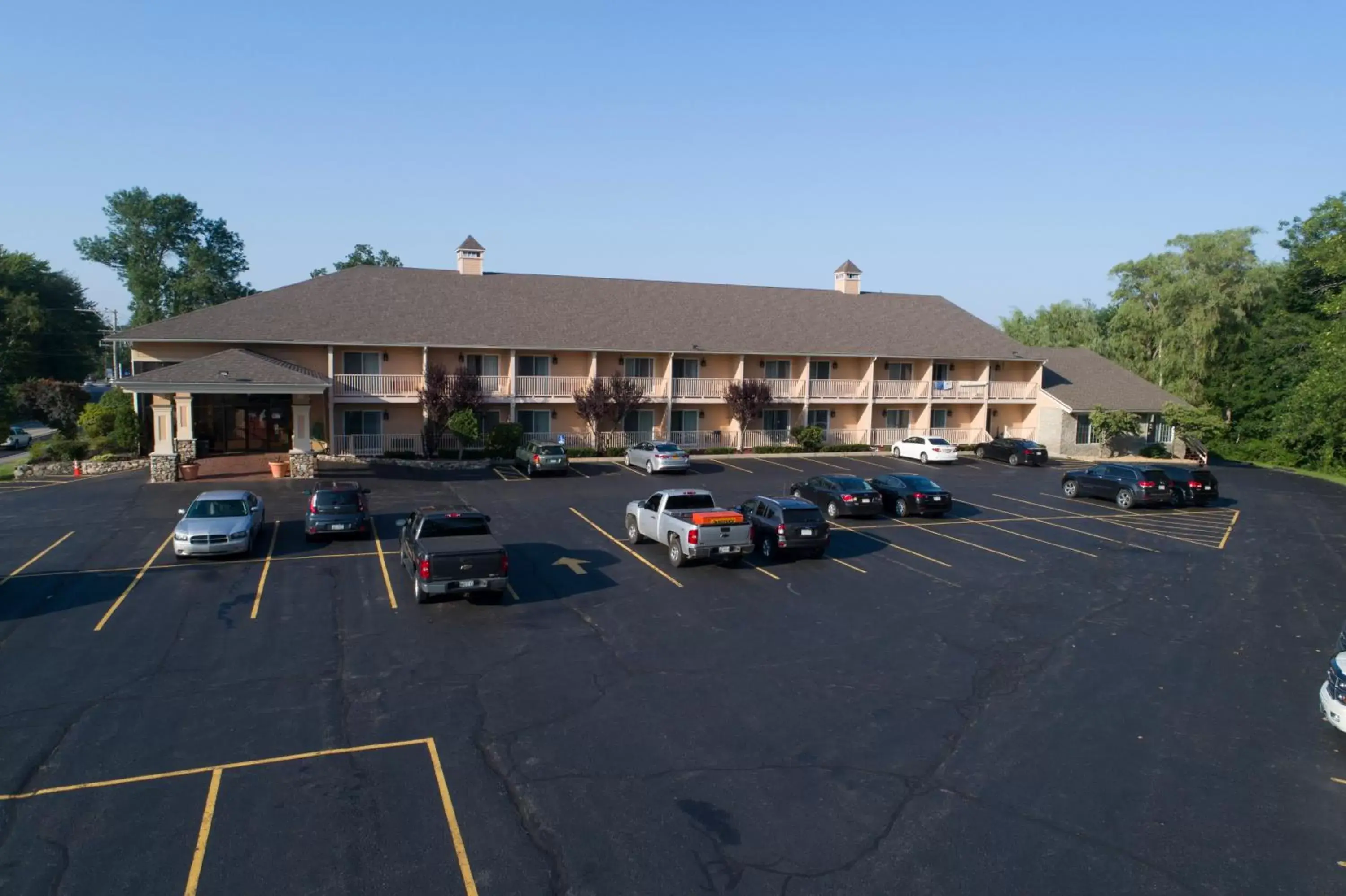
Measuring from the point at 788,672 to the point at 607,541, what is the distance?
9.96 metres

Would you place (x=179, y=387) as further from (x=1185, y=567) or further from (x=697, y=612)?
(x=1185, y=567)

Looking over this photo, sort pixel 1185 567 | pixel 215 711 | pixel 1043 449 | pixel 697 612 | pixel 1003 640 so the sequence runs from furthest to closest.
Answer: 1. pixel 1043 449
2. pixel 1185 567
3. pixel 697 612
4. pixel 1003 640
5. pixel 215 711

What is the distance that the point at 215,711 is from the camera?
10.9 meters

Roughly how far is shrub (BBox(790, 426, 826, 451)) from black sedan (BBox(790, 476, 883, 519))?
54.8ft

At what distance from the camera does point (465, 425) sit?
35.2 metres

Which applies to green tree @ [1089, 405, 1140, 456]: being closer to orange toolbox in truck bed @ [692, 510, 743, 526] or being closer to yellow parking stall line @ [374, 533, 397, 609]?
orange toolbox in truck bed @ [692, 510, 743, 526]

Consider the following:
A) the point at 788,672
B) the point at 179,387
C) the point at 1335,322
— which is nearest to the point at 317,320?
the point at 179,387

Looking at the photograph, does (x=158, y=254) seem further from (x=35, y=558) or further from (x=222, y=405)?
(x=35, y=558)

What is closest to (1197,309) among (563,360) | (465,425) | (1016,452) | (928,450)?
(1016,452)

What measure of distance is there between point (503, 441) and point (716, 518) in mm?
20021

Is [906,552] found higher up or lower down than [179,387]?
lower down

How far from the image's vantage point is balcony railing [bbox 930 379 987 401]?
47531mm

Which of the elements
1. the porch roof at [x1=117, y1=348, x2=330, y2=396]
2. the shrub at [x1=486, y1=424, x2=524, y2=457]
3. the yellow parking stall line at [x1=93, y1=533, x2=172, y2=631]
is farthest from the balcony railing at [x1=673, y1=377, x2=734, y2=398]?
the yellow parking stall line at [x1=93, y1=533, x2=172, y2=631]

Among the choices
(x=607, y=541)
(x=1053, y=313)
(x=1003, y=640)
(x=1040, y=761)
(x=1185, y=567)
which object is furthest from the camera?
(x=1053, y=313)
